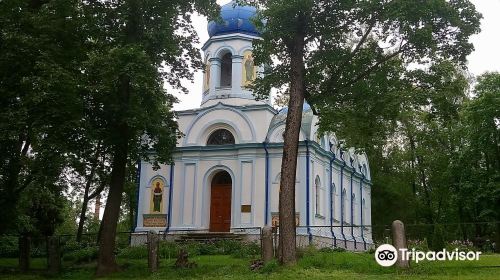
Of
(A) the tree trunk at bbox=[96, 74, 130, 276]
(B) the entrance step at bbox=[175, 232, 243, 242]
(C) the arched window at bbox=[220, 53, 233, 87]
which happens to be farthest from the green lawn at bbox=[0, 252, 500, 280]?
(C) the arched window at bbox=[220, 53, 233, 87]

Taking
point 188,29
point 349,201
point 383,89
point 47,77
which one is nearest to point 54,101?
point 47,77

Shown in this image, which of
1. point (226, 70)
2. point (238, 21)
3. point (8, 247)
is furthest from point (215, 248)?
point (238, 21)

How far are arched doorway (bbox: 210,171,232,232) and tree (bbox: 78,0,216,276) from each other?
338 inches

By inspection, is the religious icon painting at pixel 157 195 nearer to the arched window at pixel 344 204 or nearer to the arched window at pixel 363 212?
the arched window at pixel 344 204

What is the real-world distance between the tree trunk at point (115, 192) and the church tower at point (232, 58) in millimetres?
11272

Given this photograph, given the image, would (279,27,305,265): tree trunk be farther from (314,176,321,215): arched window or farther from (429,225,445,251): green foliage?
(314,176,321,215): arched window

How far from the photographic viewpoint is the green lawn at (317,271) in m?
12.7

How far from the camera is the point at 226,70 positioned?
29016 mm

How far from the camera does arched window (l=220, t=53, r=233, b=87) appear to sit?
93.9 ft

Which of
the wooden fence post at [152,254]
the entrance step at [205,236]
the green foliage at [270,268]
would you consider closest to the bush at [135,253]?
the entrance step at [205,236]

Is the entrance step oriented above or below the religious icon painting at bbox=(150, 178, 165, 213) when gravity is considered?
below

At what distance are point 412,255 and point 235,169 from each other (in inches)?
493

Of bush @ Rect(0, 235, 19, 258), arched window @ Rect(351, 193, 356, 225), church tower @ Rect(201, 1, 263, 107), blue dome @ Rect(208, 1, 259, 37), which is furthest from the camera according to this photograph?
arched window @ Rect(351, 193, 356, 225)

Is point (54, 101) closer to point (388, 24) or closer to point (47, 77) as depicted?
point (47, 77)
